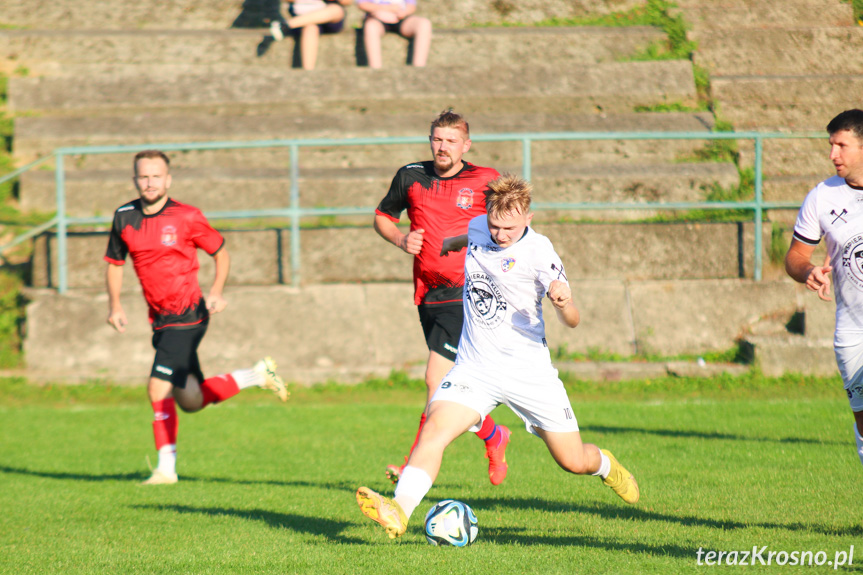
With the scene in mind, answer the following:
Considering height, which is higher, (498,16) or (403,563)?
(498,16)

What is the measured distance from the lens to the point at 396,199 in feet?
21.3

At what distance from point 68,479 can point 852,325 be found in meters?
6.01

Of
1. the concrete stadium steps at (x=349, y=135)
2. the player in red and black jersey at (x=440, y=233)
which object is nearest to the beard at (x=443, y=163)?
the player in red and black jersey at (x=440, y=233)

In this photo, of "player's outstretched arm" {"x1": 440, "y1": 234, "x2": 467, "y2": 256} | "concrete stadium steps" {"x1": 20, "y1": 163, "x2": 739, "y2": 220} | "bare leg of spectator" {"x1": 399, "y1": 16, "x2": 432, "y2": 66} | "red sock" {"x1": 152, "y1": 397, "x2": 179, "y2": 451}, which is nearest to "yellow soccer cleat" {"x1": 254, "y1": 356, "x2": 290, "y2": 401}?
"red sock" {"x1": 152, "y1": 397, "x2": 179, "y2": 451}

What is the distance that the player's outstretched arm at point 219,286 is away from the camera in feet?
23.5

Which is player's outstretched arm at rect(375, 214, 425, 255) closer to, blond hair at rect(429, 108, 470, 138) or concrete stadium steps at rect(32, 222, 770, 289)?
blond hair at rect(429, 108, 470, 138)

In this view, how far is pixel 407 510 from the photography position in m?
4.49

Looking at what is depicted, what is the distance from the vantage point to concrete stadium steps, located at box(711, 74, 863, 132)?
48.5ft

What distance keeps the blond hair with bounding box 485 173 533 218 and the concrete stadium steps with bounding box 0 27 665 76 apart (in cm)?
1205

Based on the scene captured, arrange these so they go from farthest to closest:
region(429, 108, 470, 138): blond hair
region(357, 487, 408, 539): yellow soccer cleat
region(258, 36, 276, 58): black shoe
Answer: region(258, 36, 276, 58): black shoe → region(429, 108, 470, 138): blond hair → region(357, 487, 408, 539): yellow soccer cleat

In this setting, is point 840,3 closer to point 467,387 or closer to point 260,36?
point 260,36

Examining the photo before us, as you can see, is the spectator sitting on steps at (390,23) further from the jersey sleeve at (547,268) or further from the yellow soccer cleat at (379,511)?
the yellow soccer cleat at (379,511)

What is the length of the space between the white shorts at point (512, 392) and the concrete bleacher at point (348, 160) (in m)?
6.68

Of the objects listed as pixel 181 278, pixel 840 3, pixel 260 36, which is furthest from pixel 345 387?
pixel 840 3
